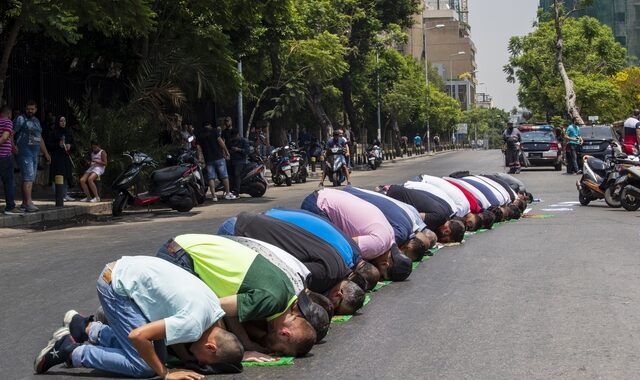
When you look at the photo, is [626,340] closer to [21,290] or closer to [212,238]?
[212,238]

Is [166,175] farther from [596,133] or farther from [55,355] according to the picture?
[596,133]

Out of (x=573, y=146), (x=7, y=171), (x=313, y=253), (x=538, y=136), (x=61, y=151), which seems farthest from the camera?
(x=538, y=136)

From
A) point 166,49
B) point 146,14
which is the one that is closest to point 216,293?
point 146,14

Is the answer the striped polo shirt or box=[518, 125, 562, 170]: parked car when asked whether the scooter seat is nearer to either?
the striped polo shirt

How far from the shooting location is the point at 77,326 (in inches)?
248

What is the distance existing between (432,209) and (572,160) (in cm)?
2250

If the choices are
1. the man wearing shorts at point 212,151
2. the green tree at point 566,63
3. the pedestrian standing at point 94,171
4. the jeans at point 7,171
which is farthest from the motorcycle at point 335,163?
the green tree at point 566,63


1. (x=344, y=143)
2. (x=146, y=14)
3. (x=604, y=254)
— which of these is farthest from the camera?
(x=344, y=143)

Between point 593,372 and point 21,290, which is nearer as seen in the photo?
point 593,372

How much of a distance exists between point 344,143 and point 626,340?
22229 millimetres

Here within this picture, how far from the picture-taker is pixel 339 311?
298 inches

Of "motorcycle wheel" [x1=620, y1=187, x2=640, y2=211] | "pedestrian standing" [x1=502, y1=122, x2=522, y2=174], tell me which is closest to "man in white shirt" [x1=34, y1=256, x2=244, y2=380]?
"motorcycle wheel" [x1=620, y1=187, x2=640, y2=211]

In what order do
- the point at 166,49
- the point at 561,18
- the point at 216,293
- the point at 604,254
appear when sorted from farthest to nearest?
the point at 561,18 → the point at 166,49 → the point at 604,254 → the point at 216,293

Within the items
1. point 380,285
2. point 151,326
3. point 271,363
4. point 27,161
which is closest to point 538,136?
point 27,161
